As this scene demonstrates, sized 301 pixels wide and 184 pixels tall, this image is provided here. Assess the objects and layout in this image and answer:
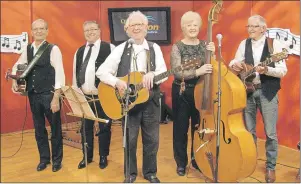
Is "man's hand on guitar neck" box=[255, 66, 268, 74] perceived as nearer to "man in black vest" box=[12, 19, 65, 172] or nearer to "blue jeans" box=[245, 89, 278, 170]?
"blue jeans" box=[245, 89, 278, 170]

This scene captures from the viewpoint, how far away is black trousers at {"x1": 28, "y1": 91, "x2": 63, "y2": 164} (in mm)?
3730

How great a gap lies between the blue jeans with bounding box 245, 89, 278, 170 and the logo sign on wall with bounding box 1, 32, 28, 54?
3379mm

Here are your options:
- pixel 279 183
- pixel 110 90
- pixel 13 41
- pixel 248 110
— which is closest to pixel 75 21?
pixel 13 41

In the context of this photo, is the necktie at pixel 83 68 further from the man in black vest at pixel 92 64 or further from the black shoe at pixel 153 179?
the black shoe at pixel 153 179

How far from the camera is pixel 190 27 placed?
11.0 ft

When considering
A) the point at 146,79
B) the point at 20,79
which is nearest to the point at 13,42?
the point at 20,79

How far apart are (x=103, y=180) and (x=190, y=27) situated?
1.62 meters

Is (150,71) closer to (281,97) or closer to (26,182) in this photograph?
(26,182)

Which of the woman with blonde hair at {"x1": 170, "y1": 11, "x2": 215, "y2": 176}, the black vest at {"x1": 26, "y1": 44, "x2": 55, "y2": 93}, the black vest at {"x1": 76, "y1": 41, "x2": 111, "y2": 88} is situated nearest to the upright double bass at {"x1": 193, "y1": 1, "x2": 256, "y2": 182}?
the woman with blonde hair at {"x1": 170, "y1": 11, "x2": 215, "y2": 176}

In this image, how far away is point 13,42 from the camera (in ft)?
17.8

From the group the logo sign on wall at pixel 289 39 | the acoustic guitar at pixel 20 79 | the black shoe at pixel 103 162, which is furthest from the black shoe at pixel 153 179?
the logo sign on wall at pixel 289 39

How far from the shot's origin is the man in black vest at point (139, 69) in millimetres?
3166

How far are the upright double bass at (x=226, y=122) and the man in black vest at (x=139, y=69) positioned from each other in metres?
0.41

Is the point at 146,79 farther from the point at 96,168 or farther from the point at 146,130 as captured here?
the point at 96,168
